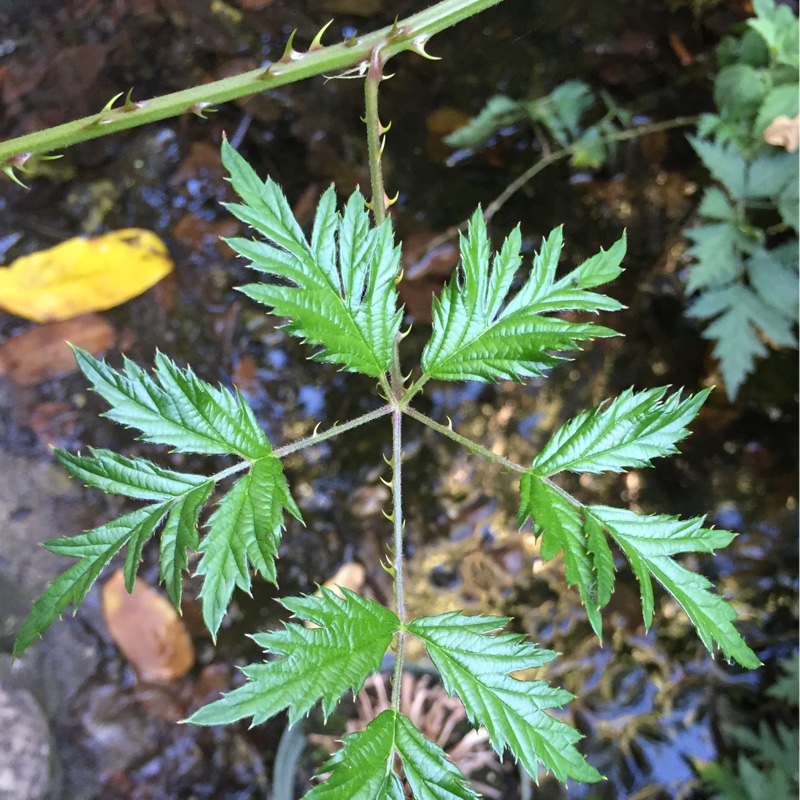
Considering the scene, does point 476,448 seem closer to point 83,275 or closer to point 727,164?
point 727,164

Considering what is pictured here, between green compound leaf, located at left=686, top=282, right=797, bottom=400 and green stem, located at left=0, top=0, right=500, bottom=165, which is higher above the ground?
green stem, located at left=0, top=0, right=500, bottom=165

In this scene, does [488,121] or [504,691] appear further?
[488,121]

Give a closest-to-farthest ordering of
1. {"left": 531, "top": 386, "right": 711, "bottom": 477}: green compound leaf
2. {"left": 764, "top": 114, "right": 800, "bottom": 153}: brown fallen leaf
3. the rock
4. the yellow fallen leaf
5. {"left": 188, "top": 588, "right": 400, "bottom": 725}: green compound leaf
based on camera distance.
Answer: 1. {"left": 188, "top": 588, "right": 400, "bottom": 725}: green compound leaf
2. {"left": 531, "top": 386, "right": 711, "bottom": 477}: green compound leaf
3. {"left": 764, "top": 114, "right": 800, "bottom": 153}: brown fallen leaf
4. the rock
5. the yellow fallen leaf

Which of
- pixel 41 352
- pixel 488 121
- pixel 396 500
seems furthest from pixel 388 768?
pixel 488 121

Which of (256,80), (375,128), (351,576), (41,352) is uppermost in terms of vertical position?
(256,80)

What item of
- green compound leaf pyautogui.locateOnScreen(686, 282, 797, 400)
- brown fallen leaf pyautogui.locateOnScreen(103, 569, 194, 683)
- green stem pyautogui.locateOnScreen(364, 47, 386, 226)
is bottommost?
brown fallen leaf pyautogui.locateOnScreen(103, 569, 194, 683)

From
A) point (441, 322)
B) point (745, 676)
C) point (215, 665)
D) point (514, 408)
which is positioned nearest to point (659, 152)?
point (514, 408)

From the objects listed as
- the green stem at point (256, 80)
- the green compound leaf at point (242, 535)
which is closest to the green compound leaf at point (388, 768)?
the green compound leaf at point (242, 535)

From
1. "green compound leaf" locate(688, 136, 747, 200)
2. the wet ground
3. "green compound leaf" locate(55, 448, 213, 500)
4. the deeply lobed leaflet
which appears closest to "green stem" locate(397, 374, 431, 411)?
the deeply lobed leaflet

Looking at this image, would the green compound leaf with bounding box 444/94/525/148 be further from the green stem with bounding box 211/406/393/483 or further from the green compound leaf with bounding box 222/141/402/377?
the green stem with bounding box 211/406/393/483
